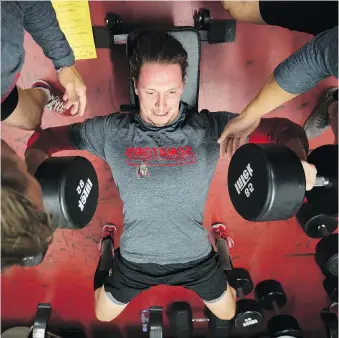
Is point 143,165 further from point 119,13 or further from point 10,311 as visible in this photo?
point 10,311

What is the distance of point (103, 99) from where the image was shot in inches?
89.3

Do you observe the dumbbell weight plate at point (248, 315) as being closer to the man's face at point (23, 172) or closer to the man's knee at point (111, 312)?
the man's knee at point (111, 312)

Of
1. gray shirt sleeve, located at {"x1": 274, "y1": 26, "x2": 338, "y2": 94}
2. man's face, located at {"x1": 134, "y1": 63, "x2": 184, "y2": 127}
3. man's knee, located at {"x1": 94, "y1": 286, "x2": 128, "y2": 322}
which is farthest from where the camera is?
man's knee, located at {"x1": 94, "y1": 286, "x2": 128, "y2": 322}

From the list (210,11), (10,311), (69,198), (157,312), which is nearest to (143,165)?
(69,198)

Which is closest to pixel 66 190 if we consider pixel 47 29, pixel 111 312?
pixel 47 29

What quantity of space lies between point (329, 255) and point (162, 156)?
1184mm

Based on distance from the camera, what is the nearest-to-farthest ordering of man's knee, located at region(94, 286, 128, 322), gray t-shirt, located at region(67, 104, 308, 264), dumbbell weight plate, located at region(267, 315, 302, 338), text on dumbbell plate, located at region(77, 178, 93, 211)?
text on dumbbell plate, located at region(77, 178, 93, 211), gray t-shirt, located at region(67, 104, 308, 264), man's knee, located at region(94, 286, 128, 322), dumbbell weight plate, located at region(267, 315, 302, 338)

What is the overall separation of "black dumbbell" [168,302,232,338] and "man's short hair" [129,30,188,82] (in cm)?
153

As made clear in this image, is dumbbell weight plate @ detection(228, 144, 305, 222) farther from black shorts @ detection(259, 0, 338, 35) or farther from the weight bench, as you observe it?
the weight bench

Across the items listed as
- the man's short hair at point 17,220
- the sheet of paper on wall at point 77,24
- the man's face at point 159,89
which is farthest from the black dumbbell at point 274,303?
the sheet of paper on wall at point 77,24

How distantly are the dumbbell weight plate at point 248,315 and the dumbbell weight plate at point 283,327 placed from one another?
8 centimetres

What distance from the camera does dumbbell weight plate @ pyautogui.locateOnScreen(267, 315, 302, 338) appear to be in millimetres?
2314

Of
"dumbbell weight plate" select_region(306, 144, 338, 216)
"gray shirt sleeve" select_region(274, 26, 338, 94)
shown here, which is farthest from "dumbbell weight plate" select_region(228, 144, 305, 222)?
"gray shirt sleeve" select_region(274, 26, 338, 94)

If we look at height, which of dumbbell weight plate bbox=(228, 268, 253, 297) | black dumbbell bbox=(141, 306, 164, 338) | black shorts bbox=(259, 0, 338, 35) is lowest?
black dumbbell bbox=(141, 306, 164, 338)
